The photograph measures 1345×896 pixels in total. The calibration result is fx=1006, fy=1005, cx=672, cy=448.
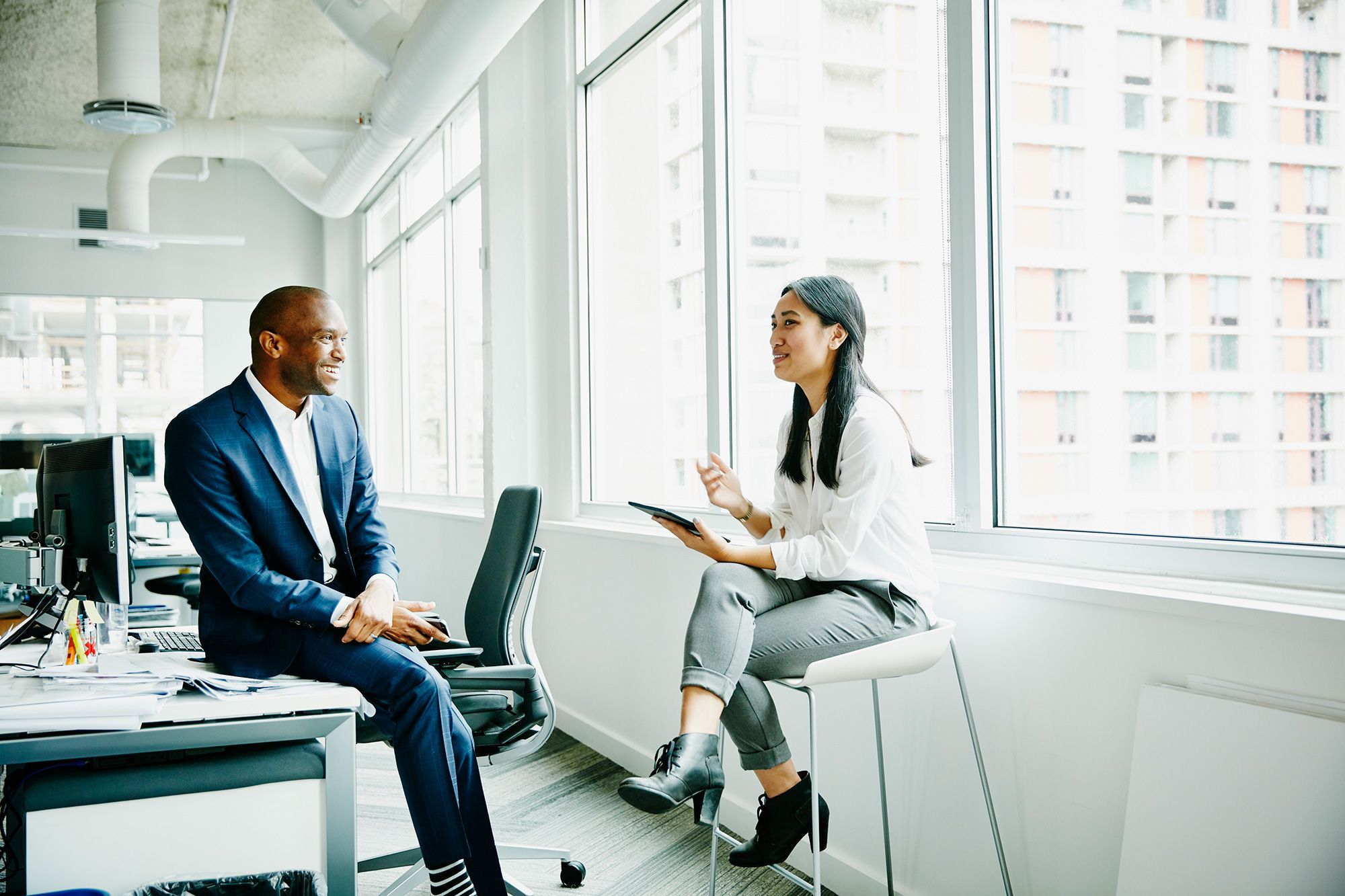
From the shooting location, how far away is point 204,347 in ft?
28.8

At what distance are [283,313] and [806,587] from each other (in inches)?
52.8

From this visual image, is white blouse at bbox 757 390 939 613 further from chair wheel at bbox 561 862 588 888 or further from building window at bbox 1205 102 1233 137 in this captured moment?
chair wheel at bbox 561 862 588 888

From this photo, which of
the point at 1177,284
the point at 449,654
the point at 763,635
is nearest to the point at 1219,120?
the point at 1177,284

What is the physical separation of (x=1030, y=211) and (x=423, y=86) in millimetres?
2982

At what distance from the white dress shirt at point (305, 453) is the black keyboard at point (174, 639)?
34 cm

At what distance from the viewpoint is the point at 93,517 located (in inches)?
90.7

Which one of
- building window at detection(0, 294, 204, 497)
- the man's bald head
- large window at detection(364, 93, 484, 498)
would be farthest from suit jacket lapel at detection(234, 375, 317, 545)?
building window at detection(0, 294, 204, 497)

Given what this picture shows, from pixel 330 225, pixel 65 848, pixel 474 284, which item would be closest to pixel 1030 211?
pixel 65 848

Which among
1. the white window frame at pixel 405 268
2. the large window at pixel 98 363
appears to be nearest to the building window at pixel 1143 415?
the white window frame at pixel 405 268

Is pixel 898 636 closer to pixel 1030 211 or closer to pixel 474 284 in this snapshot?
pixel 1030 211

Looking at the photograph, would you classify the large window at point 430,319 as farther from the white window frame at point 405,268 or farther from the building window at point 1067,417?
the building window at point 1067,417

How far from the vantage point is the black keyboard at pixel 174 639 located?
232 cm

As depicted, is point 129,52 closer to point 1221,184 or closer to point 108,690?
point 108,690

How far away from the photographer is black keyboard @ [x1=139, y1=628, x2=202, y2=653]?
2316 mm
